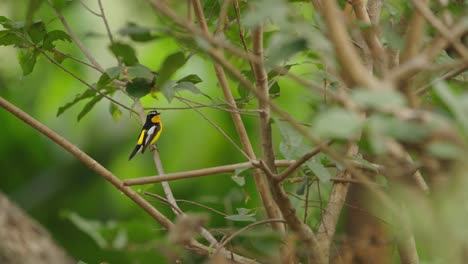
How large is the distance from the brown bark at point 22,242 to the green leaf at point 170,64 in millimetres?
239

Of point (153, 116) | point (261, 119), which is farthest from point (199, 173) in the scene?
point (153, 116)

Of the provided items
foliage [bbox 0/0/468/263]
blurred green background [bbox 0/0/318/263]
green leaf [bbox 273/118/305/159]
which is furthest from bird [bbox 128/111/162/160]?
green leaf [bbox 273/118/305/159]

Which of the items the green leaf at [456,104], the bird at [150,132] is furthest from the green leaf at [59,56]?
the green leaf at [456,104]

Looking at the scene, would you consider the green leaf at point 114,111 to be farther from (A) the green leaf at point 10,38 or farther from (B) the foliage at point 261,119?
(A) the green leaf at point 10,38

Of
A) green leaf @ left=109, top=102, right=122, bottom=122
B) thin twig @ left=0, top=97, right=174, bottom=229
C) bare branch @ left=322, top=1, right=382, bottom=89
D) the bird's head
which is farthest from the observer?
the bird's head

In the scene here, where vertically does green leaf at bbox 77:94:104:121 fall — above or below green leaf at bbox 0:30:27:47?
below

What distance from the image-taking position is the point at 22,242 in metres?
0.81

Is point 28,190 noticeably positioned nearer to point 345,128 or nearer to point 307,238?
point 307,238

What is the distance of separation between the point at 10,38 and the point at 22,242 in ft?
2.01

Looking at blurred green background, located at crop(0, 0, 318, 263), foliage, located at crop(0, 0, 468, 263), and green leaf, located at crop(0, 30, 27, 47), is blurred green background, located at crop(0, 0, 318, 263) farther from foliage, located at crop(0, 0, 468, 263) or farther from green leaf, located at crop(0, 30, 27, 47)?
green leaf, located at crop(0, 30, 27, 47)

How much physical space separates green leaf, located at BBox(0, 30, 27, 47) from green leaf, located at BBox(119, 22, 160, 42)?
45 centimetres

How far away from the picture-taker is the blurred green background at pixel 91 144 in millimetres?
3176

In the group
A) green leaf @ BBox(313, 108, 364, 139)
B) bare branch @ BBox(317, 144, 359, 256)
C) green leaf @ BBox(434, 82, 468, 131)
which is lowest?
bare branch @ BBox(317, 144, 359, 256)

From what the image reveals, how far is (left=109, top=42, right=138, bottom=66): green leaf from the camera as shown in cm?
100
